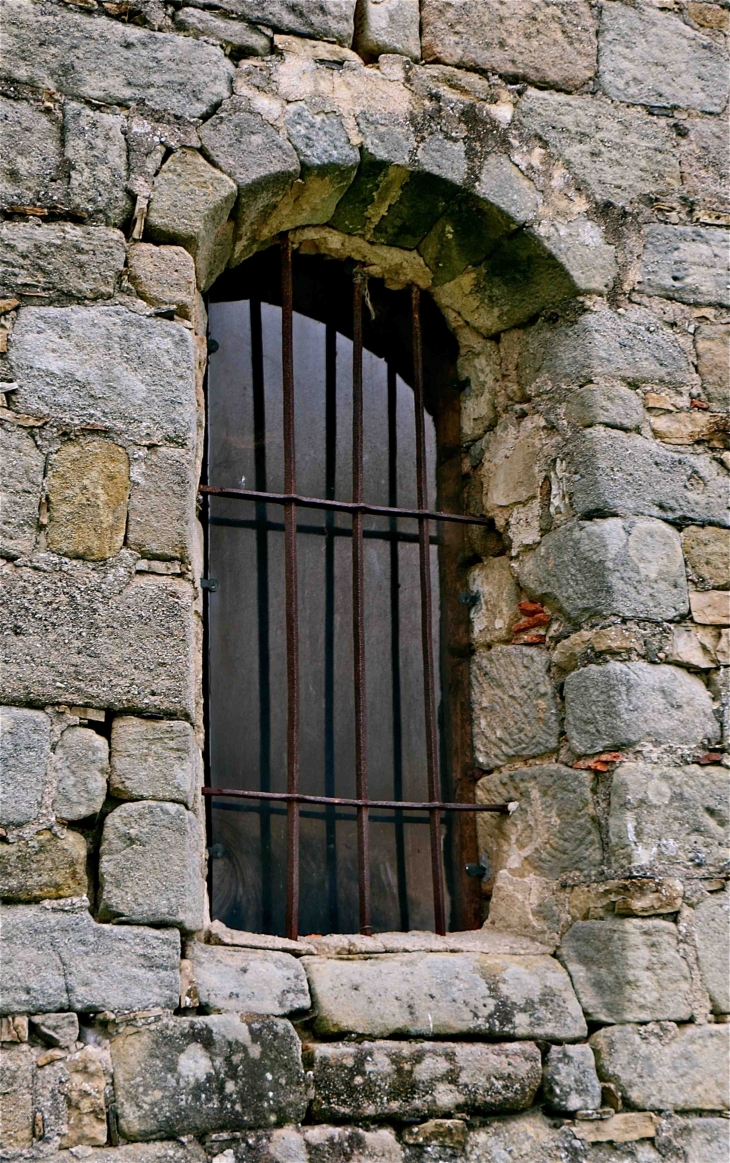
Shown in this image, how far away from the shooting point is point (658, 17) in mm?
4078

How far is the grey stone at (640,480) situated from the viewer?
358 centimetres

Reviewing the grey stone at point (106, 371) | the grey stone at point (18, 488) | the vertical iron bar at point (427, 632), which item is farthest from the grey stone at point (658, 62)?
the grey stone at point (18, 488)

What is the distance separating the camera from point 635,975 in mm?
3221

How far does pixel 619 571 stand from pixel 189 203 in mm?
1417

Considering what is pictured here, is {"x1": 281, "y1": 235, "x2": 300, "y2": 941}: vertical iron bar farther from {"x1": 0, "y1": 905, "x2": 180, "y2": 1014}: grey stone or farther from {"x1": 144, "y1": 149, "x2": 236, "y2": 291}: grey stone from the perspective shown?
{"x1": 0, "y1": 905, "x2": 180, "y2": 1014}: grey stone

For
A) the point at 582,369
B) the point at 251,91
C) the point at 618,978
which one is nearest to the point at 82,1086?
the point at 618,978

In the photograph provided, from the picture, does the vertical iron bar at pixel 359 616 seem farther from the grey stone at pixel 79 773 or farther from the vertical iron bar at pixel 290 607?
the grey stone at pixel 79 773

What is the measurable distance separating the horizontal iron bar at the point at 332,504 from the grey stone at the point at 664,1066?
1398 mm

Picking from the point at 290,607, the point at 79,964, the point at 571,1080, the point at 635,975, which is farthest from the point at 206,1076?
the point at 290,607

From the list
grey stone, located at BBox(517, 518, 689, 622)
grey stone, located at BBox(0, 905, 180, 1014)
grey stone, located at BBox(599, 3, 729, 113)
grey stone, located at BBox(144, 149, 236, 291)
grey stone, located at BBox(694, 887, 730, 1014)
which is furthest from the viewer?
grey stone, located at BBox(599, 3, 729, 113)

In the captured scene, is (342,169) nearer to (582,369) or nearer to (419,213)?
(419,213)

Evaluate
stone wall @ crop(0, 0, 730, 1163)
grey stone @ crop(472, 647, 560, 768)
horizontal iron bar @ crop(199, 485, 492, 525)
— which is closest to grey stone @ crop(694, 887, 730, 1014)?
stone wall @ crop(0, 0, 730, 1163)

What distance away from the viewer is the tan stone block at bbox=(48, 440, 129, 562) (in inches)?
122

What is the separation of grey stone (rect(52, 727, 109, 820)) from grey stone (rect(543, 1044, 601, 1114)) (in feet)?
3.92
